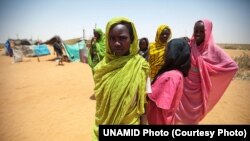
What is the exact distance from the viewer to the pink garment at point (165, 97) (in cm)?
273

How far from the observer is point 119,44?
1.93m

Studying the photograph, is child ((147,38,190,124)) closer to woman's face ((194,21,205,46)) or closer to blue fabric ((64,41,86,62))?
woman's face ((194,21,205,46))

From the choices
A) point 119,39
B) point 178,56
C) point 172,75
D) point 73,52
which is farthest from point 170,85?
point 73,52

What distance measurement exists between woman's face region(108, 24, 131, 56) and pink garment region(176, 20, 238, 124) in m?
1.67

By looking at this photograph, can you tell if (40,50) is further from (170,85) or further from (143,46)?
(170,85)

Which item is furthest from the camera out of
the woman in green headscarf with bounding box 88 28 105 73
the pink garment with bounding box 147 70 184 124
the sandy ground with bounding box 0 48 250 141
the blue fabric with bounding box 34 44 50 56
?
the blue fabric with bounding box 34 44 50 56

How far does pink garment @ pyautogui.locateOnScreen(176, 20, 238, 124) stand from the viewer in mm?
3377

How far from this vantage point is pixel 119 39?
1.96 metres

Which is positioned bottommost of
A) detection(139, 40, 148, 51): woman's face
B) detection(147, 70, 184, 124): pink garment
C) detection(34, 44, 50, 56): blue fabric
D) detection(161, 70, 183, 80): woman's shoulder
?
detection(34, 44, 50, 56): blue fabric

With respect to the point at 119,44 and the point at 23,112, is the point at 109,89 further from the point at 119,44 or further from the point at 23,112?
the point at 23,112

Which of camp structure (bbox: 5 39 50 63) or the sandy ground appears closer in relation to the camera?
the sandy ground

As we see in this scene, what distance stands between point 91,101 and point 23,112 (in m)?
1.83

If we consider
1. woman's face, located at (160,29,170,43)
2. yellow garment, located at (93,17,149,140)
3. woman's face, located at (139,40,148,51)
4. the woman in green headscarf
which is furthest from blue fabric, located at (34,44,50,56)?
yellow garment, located at (93,17,149,140)

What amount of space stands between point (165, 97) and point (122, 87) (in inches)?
37.6
